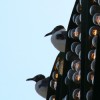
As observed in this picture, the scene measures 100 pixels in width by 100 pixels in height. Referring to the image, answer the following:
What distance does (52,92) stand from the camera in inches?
2296

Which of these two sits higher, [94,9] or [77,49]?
[94,9]

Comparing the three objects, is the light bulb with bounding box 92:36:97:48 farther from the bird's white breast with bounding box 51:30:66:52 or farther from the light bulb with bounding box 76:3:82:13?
the bird's white breast with bounding box 51:30:66:52

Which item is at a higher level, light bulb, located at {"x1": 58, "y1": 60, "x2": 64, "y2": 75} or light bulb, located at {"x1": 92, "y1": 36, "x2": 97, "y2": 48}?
light bulb, located at {"x1": 92, "y1": 36, "x2": 97, "y2": 48}

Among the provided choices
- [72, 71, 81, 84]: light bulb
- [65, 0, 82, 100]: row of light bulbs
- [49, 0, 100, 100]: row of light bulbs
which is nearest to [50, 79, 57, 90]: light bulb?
[49, 0, 100, 100]: row of light bulbs

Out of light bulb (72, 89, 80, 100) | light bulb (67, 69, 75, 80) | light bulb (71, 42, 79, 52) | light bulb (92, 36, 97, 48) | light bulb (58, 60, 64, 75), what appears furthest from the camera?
light bulb (58, 60, 64, 75)

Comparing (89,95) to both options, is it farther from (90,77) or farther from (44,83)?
(44,83)

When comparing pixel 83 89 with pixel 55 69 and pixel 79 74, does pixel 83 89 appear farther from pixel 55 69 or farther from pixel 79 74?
pixel 55 69

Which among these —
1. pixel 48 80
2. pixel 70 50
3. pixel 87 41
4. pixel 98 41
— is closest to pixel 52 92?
pixel 48 80

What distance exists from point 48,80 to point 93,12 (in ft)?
40.5

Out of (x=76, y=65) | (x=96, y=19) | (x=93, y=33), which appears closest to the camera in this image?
(x=96, y=19)

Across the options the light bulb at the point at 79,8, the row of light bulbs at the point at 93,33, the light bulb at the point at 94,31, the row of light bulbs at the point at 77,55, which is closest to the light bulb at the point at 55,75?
the row of light bulbs at the point at 77,55

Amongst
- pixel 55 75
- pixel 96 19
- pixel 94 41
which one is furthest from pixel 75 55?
pixel 94 41

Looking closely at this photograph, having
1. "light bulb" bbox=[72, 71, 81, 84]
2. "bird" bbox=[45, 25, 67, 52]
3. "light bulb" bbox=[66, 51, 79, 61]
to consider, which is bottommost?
"light bulb" bbox=[72, 71, 81, 84]

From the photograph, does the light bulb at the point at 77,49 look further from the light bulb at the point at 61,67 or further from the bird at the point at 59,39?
the light bulb at the point at 61,67
